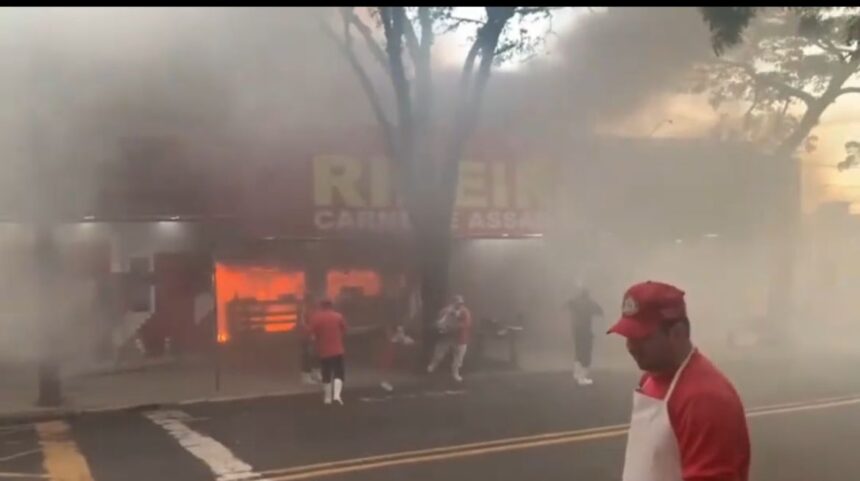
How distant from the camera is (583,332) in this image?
7.67m

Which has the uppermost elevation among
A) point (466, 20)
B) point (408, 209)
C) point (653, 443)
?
point (466, 20)

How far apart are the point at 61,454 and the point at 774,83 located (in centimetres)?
670

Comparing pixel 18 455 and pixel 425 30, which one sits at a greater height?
pixel 425 30

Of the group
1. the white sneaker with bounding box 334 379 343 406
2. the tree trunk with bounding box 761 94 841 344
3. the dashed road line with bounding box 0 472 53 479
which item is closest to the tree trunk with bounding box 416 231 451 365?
the white sneaker with bounding box 334 379 343 406

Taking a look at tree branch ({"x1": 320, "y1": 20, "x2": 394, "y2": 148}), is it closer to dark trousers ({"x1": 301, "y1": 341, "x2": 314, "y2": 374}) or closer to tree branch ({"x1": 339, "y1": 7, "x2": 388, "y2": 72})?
tree branch ({"x1": 339, "y1": 7, "x2": 388, "y2": 72})

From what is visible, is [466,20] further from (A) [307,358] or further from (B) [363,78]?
(A) [307,358]

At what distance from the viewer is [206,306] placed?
27.6ft

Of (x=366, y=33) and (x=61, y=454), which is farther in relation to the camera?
(x=366, y=33)

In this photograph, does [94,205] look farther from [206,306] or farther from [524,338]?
Result: [524,338]

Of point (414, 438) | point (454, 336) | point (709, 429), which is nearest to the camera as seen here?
point (709, 429)

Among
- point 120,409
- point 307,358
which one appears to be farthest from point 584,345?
point 120,409

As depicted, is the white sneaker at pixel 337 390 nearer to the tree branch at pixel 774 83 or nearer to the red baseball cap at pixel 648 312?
the tree branch at pixel 774 83

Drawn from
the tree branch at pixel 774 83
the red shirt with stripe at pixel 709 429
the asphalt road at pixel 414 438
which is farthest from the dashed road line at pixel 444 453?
the tree branch at pixel 774 83

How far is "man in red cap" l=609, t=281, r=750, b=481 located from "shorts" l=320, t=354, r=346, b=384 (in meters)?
5.15
